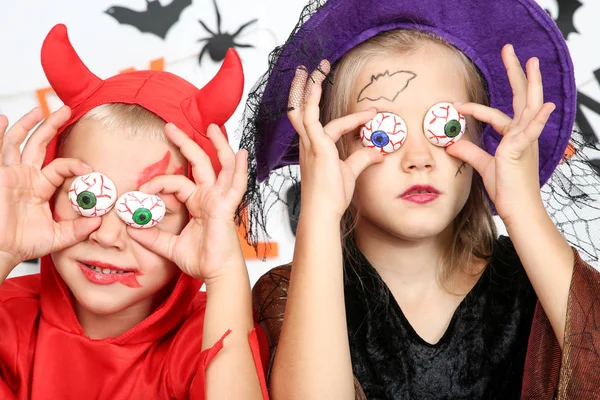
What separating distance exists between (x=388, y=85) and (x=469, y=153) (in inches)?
7.8

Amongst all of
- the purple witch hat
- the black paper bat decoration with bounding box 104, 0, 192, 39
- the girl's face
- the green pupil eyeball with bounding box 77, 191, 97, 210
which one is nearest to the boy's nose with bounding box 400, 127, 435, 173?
the girl's face

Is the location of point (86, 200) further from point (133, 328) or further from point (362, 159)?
point (362, 159)

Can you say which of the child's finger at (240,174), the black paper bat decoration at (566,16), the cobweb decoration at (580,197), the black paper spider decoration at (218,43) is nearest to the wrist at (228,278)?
the child's finger at (240,174)

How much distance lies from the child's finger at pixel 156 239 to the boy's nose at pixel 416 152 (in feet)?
1.45

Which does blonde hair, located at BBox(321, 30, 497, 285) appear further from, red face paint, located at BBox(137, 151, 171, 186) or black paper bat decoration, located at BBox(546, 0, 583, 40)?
black paper bat decoration, located at BBox(546, 0, 583, 40)

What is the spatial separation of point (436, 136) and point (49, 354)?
32.6 inches

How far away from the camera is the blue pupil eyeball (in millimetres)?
1389

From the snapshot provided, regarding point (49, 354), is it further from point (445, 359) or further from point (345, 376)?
point (445, 359)

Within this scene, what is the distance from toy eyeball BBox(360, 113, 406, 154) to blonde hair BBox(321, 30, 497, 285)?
11 centimetres

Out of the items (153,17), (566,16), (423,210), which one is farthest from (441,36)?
(153,17)

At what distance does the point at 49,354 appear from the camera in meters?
1.44

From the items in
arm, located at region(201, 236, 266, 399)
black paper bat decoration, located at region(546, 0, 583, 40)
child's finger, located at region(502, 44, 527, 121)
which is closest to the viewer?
arm, located at region(201, 236, 266, 399)

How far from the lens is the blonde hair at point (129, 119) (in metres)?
1.38

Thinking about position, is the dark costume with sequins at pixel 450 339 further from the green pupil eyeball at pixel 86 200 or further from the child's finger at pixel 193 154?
the green pupil eyeball at pixel 86 200
